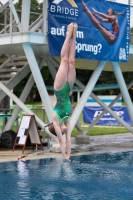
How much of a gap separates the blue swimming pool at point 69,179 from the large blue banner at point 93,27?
13.5 ft

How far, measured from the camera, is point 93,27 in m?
17.9

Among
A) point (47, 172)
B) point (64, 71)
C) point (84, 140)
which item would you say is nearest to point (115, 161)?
point (47, 172)

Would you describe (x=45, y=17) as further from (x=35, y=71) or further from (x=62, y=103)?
(x=62, y=103)

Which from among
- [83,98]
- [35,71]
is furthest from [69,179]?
[83,98]

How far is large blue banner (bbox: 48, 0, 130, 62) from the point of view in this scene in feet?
54.7

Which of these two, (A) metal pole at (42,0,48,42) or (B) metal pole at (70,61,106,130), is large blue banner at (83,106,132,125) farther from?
(A) metal pole at (42,0,48,42)

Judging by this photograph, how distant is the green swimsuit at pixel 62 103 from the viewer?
9.08 metres

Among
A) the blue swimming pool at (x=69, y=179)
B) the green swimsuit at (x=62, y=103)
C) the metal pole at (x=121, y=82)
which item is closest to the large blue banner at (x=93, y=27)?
the metal pole at (x=121, y=82)

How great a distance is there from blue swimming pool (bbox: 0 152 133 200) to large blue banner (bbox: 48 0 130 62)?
4.11 m

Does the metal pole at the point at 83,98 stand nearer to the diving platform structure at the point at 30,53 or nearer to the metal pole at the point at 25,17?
the diving platform structure at the point at 30,53

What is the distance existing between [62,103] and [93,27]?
922cm

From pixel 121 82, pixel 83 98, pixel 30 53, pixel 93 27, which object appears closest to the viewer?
pixel 30 53

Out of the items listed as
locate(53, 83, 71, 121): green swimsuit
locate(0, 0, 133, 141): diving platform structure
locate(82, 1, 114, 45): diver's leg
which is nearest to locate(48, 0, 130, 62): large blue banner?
locate(82, 1, 114, 45): diver's leg

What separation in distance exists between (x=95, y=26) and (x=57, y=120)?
9.69m
